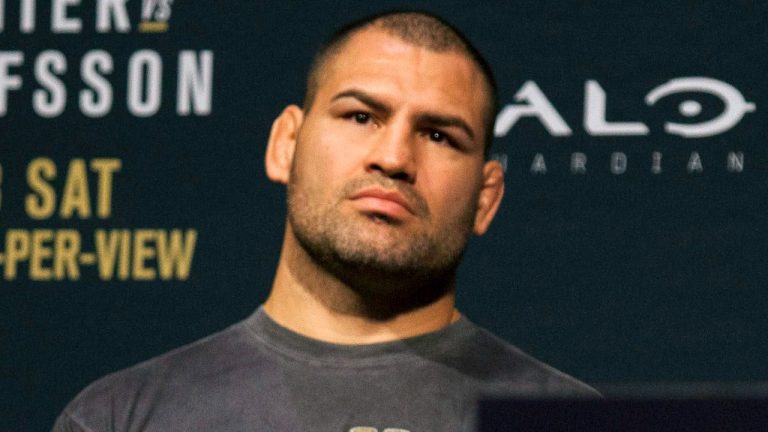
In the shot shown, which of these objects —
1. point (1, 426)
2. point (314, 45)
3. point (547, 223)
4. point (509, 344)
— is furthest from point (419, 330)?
point (1, 426)

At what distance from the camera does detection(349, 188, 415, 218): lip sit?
213 centimetres

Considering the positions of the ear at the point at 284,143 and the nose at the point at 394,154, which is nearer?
the nose at the point at 394,154

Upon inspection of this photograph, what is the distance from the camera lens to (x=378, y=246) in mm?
2141

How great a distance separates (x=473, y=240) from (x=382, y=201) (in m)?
0.51

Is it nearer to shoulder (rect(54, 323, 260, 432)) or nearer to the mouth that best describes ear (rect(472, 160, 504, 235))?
the mouth

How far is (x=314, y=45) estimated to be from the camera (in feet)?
8.91

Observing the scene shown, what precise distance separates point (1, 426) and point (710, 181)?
1.21 m

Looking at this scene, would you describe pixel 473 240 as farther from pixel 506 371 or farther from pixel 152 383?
pixel 152 383

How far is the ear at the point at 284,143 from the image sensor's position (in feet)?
7.58

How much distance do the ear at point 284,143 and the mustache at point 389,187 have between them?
0.59ft

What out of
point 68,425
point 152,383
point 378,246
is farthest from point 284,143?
point 68,425

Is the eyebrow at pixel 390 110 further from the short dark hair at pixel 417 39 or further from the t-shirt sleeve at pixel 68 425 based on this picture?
the t-shirt sleeve at pixel 68 425

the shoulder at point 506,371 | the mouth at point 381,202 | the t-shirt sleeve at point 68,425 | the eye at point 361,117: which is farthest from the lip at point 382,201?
the t-shirt sleeve at point 68,425

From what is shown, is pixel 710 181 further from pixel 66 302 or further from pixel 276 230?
pixel 66 302
